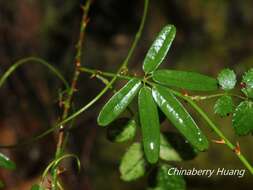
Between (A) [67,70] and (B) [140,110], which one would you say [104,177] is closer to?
(A) [67,70]

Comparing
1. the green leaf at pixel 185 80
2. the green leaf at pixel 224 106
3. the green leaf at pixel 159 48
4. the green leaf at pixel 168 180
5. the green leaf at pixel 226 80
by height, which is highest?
the green leaf at pixel 159 48

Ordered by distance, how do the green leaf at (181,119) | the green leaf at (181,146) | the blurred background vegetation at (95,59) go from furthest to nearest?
the blurred background vegetation at (95,59), the green leaf at (181,146), the green leaf at (181,119)

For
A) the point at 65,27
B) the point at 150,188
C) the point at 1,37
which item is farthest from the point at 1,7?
the point at 150,188

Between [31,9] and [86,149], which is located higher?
[31,9]

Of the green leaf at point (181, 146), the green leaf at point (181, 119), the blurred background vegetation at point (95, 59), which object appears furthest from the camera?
the blurred background vegetation at point (95, 59)

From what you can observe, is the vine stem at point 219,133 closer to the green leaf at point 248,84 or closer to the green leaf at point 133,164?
the green leaf at point 248,84

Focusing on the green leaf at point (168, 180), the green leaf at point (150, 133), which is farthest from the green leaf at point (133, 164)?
the green leaf at point (150, 133)
